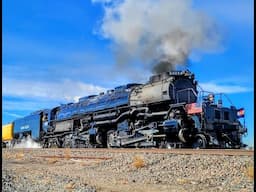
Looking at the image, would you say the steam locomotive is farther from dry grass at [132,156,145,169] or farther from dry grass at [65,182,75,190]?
dry grass at [65,182,75,190]

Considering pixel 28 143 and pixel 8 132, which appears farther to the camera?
pixel 8 132

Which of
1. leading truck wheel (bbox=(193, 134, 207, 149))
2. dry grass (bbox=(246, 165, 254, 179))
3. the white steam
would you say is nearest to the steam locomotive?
leading truck wheel (bbox=(193, 134, 207, 149))

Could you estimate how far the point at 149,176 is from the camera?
1077cm

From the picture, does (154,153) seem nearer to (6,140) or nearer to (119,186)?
(119,186)

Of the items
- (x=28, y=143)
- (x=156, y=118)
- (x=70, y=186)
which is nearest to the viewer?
(x=70, y=186)

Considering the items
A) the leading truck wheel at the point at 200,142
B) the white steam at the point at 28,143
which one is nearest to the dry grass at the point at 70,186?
the leading truck wheel at the point at 200,142

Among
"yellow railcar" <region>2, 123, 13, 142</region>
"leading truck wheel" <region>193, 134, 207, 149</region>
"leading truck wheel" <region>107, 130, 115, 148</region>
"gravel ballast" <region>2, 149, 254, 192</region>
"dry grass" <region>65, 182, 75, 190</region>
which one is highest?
"yellow railcar" <region>2, 123, 13, 142</region>

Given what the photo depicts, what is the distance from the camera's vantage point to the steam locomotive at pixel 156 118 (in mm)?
17250

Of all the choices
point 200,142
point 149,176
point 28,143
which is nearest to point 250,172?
point 149,176

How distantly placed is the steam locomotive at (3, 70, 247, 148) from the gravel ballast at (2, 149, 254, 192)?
382cm

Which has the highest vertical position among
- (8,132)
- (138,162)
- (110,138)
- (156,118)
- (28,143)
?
(8,132)

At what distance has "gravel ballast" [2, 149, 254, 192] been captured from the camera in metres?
8.84

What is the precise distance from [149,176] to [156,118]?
843cm

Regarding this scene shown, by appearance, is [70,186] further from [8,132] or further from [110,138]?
[8,132]
